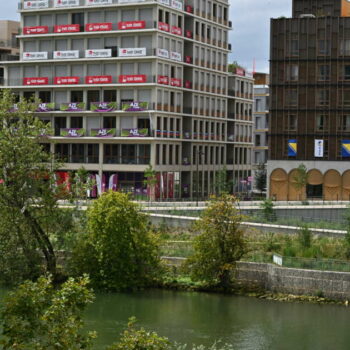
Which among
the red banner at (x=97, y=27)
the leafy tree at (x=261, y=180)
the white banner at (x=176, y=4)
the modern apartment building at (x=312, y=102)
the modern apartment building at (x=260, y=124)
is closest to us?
the modern apartment building at (x=312, y=102)

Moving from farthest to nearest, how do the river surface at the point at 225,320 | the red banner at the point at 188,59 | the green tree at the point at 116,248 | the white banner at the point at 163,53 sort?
the red banner at the point at 188,59 < the white banner at the point at 163,53 < the green tree at the point at 116,248 < the river surface at the point at 225,320

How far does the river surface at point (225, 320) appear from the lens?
151 ft

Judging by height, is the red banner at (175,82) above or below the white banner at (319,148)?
above

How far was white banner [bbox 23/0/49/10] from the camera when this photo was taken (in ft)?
353

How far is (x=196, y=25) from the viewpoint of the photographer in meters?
112

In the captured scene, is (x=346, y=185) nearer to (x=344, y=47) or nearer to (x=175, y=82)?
(x=344, y=47)

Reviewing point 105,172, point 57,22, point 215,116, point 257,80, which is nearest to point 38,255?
point 105,172

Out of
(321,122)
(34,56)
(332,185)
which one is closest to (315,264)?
(332,185)

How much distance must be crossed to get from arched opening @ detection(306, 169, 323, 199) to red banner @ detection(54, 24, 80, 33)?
29.4 meters

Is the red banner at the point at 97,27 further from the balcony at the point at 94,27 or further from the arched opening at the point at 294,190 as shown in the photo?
the arched opening at the point at 294,190

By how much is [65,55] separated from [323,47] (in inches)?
1090

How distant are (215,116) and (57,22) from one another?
2303 cm

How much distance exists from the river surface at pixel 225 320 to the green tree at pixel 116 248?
166cm

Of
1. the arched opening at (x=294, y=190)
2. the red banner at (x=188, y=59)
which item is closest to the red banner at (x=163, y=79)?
the red banner at (x=188, y=59)
